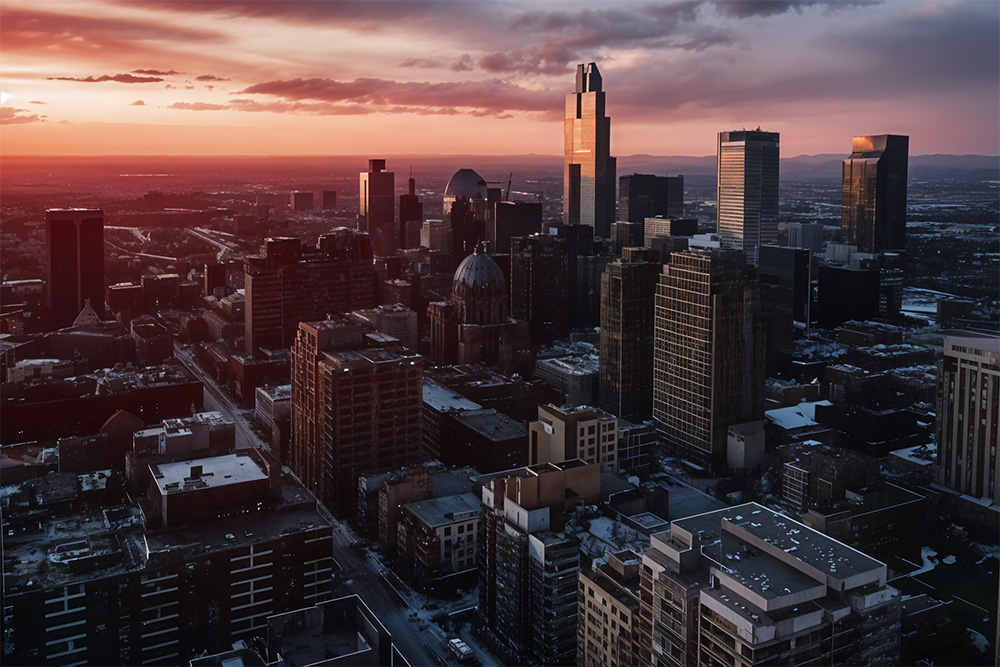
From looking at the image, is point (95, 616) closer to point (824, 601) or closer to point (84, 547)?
point (84, 547)

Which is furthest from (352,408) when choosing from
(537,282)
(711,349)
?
(537,282)

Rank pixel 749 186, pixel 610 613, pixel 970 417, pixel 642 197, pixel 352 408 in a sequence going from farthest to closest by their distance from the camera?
pixel 642 197
pixel 749 186
pixel 970 417
pixel 352 408
pixel 610 613

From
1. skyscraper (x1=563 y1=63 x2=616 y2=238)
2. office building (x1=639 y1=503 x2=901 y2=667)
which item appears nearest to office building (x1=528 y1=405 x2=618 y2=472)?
office building (x1=639 y1=503 x2=901 y2=667)

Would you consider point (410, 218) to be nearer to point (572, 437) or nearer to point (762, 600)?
point (572, 437)

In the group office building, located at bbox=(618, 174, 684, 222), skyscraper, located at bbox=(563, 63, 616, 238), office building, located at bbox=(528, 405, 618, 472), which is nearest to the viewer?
office building, located at bbox=(528, 405, 618, 472)

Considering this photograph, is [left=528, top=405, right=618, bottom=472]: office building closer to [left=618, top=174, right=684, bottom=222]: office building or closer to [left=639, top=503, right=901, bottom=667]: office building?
[left=639, top=503, right=901, bottom=667]: office building
